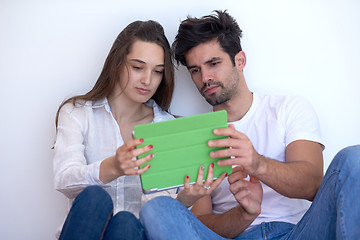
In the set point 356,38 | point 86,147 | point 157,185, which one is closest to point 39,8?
point 86,147

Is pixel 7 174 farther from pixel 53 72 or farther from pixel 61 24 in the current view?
Result: pixel 61 24

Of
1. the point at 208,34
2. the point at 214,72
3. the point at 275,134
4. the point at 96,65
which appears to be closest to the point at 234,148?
the point at 275,134

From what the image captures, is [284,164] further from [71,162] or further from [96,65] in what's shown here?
[96,65]

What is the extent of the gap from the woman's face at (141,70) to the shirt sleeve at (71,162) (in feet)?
1.04

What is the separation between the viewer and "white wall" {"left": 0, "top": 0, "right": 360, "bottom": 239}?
2334mm

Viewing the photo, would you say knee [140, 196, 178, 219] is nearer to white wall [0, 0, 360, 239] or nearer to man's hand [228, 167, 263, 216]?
man's hand [228, 167, 263, 216]

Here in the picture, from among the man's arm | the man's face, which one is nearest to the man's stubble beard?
the man's face

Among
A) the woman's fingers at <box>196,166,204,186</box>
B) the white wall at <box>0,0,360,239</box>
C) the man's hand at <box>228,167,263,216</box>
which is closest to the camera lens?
the woman's fingers at <box>196,166,204,186</box>

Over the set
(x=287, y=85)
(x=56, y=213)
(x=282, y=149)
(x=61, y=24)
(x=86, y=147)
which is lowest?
(x=56, y=213)

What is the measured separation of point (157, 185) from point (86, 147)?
64 centimetres

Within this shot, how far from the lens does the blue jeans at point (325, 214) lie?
1.28m

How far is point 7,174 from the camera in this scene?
7.65 feet

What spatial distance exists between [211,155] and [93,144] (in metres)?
0.78

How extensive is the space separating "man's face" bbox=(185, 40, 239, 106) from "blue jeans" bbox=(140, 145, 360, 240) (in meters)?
0.75
